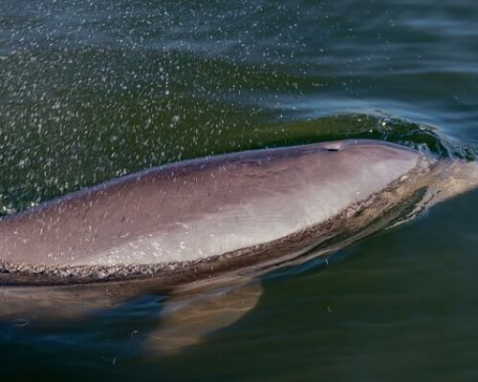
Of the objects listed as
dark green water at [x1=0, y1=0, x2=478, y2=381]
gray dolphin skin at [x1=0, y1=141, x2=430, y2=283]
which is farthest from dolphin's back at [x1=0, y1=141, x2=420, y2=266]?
dark green water at [x1=0, y1=0, x2=478, y2=381]

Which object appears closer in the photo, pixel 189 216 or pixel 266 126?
pixel 189 216

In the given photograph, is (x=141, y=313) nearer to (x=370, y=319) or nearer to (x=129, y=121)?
(x=370, y=319)

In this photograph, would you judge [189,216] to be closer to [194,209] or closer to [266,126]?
[194,209]

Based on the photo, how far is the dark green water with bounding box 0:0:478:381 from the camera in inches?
160

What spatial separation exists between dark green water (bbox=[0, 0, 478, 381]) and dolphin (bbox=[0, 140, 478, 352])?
137mm

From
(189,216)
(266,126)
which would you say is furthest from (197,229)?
(266,126)

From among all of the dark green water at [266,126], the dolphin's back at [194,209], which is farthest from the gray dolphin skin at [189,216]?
the dark green water at [266,126]

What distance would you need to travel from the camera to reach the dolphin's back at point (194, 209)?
4.62 m

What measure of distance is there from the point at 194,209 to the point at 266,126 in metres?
1.83

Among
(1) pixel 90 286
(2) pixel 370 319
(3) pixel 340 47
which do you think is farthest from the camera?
(3) pixel 340 47

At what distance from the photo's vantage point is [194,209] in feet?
15.5

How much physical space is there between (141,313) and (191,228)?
52 cm

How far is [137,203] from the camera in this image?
473 cm

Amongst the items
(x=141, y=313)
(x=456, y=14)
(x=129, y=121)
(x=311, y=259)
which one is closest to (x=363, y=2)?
(x=456, y=14)
